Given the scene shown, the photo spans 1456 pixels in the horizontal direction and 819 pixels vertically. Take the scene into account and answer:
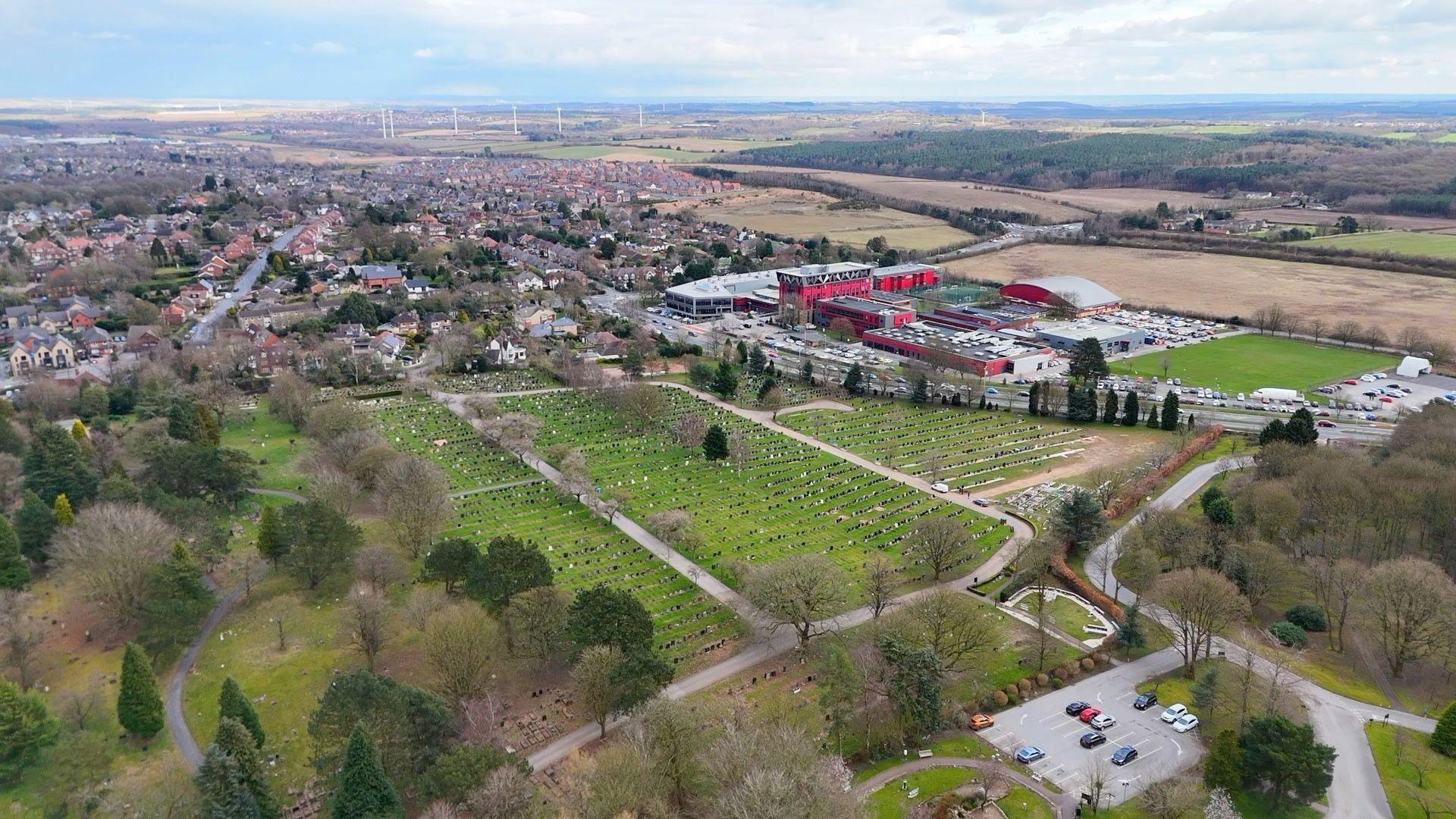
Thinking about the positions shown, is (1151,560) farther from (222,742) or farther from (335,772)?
(222,742)

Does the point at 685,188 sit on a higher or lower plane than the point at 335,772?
higher

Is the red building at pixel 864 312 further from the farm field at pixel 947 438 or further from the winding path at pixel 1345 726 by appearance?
the winding path at pixel 1345 726

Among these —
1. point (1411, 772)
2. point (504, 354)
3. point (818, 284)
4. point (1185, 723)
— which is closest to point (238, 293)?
point (504, 354)

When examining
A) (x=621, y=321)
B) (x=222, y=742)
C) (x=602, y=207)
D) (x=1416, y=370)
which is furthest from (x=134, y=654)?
(x=602, y=207)

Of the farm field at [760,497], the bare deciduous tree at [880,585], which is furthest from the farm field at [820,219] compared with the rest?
the bare deciduous tree at [880,585]

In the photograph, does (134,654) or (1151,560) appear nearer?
(134,654)

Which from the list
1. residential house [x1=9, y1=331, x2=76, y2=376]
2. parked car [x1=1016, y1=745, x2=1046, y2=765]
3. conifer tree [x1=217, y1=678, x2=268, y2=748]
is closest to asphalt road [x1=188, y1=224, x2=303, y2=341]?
residential house [x1=9, y1=331, x2=76, y2=376]

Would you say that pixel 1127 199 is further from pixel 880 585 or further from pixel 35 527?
pixel 35 527
